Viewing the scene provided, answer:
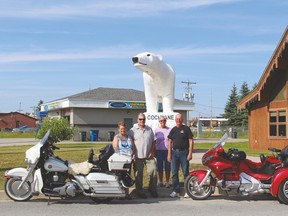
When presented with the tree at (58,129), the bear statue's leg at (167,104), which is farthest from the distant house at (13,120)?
the bear statue's leg at (167,104)

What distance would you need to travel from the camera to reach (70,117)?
139ft

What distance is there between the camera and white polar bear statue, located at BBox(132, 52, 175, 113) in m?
15.6

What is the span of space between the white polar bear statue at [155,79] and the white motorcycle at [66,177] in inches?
271

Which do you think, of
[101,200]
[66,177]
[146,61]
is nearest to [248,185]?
[101,200]

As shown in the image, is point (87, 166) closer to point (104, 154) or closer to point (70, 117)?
point (104, 154)

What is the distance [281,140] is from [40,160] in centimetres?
1454

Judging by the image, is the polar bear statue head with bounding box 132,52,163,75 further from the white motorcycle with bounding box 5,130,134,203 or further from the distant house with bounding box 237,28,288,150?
the white motorcycle with bounding box 5,130,134,203

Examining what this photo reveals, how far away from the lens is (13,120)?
10188cm

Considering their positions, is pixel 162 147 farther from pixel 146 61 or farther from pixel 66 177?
pixel 146 61

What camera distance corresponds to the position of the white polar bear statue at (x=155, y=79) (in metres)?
15.6

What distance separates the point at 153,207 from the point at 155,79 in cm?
811

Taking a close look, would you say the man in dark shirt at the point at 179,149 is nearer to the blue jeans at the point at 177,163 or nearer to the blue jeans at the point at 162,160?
the blue jeans at the point at 177,163

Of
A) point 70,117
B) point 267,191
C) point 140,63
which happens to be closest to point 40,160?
point 267,191

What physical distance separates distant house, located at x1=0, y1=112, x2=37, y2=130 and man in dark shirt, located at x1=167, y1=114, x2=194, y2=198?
95218 mm
